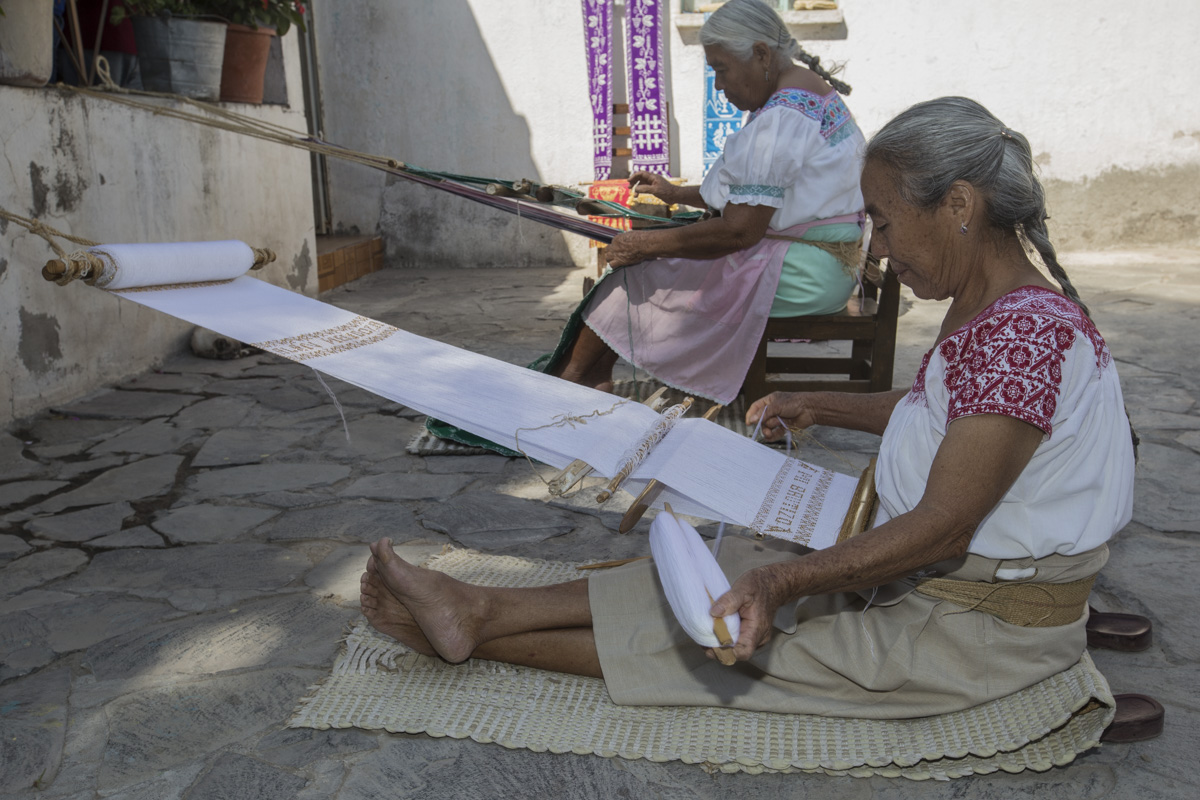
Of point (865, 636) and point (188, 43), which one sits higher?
point (188, 43)

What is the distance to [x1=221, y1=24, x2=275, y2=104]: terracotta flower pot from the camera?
492 centimetres

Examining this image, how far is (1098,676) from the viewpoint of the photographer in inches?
61.6

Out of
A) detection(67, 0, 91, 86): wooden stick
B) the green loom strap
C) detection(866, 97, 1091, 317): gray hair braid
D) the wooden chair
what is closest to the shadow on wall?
detection(67, 0, 91, 86): wooden stick

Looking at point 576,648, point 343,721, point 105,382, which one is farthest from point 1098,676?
point 105,382

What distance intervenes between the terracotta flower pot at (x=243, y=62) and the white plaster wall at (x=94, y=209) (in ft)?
0.31

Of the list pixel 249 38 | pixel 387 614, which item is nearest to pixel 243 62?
pixel 249 38

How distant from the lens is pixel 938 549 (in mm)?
1385

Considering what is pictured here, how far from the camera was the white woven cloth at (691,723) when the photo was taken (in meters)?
1.55

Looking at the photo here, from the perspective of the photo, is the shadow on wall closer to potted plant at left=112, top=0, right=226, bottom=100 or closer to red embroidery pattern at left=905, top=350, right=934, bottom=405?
potted plant at left=112, top=0, right=226, bottom=100

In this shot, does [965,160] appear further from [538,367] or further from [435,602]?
[538,367]

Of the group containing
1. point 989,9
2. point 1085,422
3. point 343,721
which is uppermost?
point 989,9

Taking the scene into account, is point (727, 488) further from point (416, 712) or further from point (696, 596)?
point (416, 712)

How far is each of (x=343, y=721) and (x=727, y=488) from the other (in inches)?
31.4

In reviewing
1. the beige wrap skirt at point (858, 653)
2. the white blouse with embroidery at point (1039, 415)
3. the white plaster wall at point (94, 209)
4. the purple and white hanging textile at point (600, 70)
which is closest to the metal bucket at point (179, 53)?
the white plaster wall at point (94, 209)
